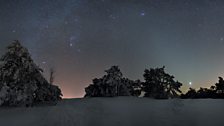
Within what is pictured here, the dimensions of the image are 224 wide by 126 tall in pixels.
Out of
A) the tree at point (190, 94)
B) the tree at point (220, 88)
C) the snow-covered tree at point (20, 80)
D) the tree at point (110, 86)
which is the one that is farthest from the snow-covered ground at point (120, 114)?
the tree at point (190, 94)

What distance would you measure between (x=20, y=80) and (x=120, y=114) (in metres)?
7.81

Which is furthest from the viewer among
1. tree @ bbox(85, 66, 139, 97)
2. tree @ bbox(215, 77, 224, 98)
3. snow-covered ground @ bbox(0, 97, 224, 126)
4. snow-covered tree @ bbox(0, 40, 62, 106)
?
tree @ bbox(215, 77, 224, 98)

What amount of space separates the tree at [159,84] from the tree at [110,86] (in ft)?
7.39

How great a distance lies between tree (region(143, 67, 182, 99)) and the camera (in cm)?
2852

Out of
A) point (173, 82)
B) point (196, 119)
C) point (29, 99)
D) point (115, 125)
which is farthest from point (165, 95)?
point (29, 99)

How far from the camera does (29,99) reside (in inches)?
840

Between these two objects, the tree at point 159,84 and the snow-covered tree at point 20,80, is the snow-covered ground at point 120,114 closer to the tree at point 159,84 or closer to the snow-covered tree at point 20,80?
the snow-covered tree at point 20,80

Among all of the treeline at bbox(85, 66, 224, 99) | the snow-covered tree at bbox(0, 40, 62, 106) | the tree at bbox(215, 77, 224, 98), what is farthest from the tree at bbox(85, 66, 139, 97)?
the tree at bbox(215, 77, 224, 98)

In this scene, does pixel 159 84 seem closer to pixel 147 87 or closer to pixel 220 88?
pixel 147 87

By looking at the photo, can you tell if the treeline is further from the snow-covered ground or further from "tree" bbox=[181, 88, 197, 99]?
the snow-covered ground

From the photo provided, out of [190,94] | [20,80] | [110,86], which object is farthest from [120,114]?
[190,94]

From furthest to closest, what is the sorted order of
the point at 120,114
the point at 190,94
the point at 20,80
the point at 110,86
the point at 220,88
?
the point at 190,94 < the point at 220,88 < the point at 110,86 < the point at 20,80 < the point at 120,114

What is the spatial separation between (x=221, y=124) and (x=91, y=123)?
820cm

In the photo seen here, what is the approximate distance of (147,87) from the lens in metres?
29.6
